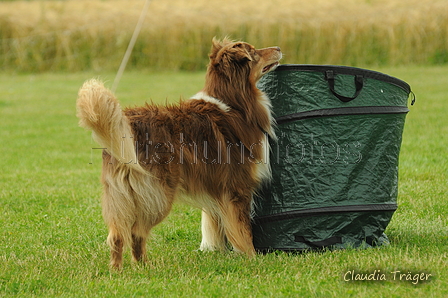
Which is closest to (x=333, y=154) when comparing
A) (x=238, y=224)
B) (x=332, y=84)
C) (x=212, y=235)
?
(x=332, y=84)

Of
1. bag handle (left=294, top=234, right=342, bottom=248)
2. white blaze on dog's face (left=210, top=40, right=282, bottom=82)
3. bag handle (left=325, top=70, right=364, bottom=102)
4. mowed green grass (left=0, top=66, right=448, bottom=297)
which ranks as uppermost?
white blaze on dog's face (left=210, top=40, right=282, bottom=82)

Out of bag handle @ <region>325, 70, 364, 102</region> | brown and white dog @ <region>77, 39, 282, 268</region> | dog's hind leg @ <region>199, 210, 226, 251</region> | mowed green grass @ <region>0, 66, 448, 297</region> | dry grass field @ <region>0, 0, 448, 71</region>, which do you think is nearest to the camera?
mowed green grass @ <region>0, 66, 448, 297</region>

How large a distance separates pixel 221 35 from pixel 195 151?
17029 mm

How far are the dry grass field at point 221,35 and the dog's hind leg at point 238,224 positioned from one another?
16597mm

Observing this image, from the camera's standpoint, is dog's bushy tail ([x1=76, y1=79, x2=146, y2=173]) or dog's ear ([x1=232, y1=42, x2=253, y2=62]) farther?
dog's ear ([x1=232, y1=42, x2=253, y2=62])

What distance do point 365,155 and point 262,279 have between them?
4.32ft

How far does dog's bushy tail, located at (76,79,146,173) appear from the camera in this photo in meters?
4.03

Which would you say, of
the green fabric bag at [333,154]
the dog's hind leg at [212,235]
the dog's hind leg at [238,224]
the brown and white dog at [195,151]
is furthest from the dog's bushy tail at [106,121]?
the green fabric bag at [333,154]

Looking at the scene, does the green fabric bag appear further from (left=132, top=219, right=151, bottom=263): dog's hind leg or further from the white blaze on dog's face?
(left=132, top=219, right=151, bottom=263): dog's hind leg

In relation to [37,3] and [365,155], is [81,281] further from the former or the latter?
[37,3]

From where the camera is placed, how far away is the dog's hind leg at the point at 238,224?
4746 millimetres

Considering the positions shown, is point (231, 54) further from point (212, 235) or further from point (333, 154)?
point (212, 235)

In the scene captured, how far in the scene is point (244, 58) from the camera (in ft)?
15.7

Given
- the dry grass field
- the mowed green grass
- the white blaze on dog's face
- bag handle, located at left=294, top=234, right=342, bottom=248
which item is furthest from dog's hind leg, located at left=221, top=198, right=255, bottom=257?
the dry grass field
